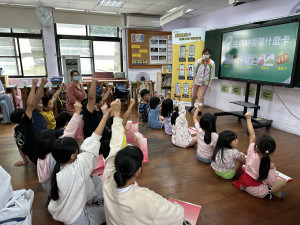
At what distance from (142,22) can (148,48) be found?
2.69ft

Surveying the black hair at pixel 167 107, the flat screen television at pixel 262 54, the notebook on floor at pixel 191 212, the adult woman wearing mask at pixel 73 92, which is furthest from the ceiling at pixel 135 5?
the notebook on floor at pixel 191 212

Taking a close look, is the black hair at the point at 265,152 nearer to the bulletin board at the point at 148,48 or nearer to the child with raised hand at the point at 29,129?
the child with raised hand at the point at 29,129

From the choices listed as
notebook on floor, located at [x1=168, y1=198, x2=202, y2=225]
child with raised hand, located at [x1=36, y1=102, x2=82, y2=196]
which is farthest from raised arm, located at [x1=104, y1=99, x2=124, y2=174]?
notebook on floor, located at [x1=168, y1=198, x2=202, y2=225]

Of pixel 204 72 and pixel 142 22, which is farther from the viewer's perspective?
pixel 142 22

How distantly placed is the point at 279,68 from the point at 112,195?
368 cm

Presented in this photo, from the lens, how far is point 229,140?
2068mm

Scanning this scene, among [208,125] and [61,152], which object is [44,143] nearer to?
[61,152]

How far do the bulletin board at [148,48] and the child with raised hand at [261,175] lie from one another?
17.5ft

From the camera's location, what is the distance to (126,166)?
105cm

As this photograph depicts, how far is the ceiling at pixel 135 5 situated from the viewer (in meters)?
4.97

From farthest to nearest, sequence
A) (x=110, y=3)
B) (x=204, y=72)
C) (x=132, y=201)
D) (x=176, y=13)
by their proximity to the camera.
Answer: (x=110, y=3), (x=204, y=72), (x=176, y=13), (x=132, y=201)

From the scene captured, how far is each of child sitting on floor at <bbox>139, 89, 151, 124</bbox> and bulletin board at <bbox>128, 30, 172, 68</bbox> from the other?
2822mm

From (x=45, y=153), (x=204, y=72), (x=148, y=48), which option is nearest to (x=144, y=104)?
(x=204, y=72)

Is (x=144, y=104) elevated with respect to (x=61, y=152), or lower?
lower
